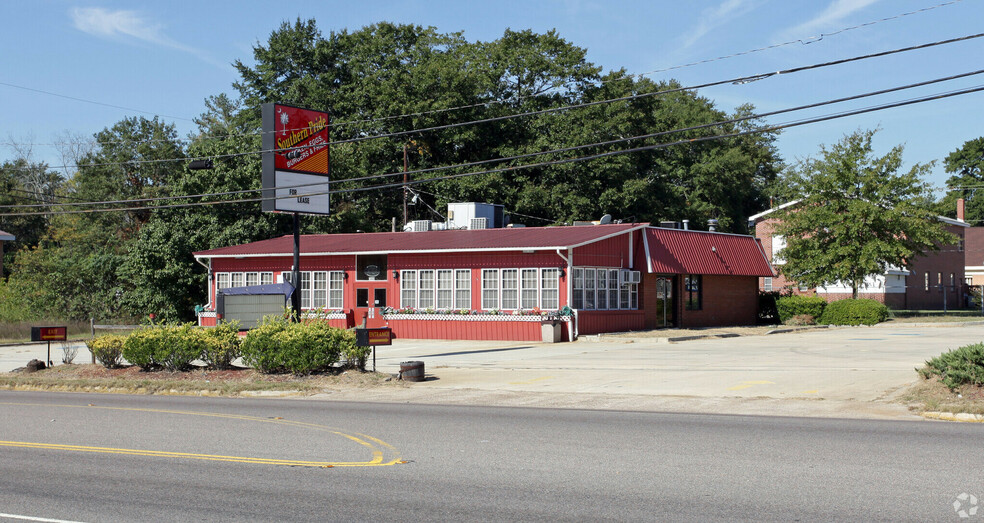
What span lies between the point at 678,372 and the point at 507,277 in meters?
15.1

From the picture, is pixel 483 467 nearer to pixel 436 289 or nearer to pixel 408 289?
pixel 436 289

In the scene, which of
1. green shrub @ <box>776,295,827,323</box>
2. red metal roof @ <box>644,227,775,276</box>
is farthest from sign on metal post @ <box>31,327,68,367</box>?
green shrub @ <box>776,295,827,323</box>

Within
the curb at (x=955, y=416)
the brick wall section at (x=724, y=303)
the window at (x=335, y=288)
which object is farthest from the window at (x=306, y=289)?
the curb at (x=955, y=416)

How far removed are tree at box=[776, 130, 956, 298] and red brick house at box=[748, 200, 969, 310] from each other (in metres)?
8.02

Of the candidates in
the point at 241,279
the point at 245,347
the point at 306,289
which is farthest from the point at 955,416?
the point at 241,279

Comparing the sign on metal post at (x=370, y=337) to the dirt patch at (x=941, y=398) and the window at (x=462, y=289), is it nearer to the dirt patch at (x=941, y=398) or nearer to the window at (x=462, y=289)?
the dirt patch at (x=941, y=398)

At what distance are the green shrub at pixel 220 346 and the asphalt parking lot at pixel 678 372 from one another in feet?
12.8

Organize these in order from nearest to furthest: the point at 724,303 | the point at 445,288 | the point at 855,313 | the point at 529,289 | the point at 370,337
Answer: the point at 370,337
the point at 529,289
the point at 445,288
the point at 855,313
the point at 724,303

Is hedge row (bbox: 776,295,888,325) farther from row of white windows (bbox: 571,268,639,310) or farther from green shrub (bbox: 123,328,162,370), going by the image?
green shrub (bbox: 123,328,162,370)

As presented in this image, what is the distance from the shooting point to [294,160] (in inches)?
1219

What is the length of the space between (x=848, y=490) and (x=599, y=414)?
6.72 metres

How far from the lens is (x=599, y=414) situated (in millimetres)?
15242

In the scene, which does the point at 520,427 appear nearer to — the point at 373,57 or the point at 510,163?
the point at 510,163

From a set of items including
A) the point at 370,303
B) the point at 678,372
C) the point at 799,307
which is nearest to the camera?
the point at 678,372
